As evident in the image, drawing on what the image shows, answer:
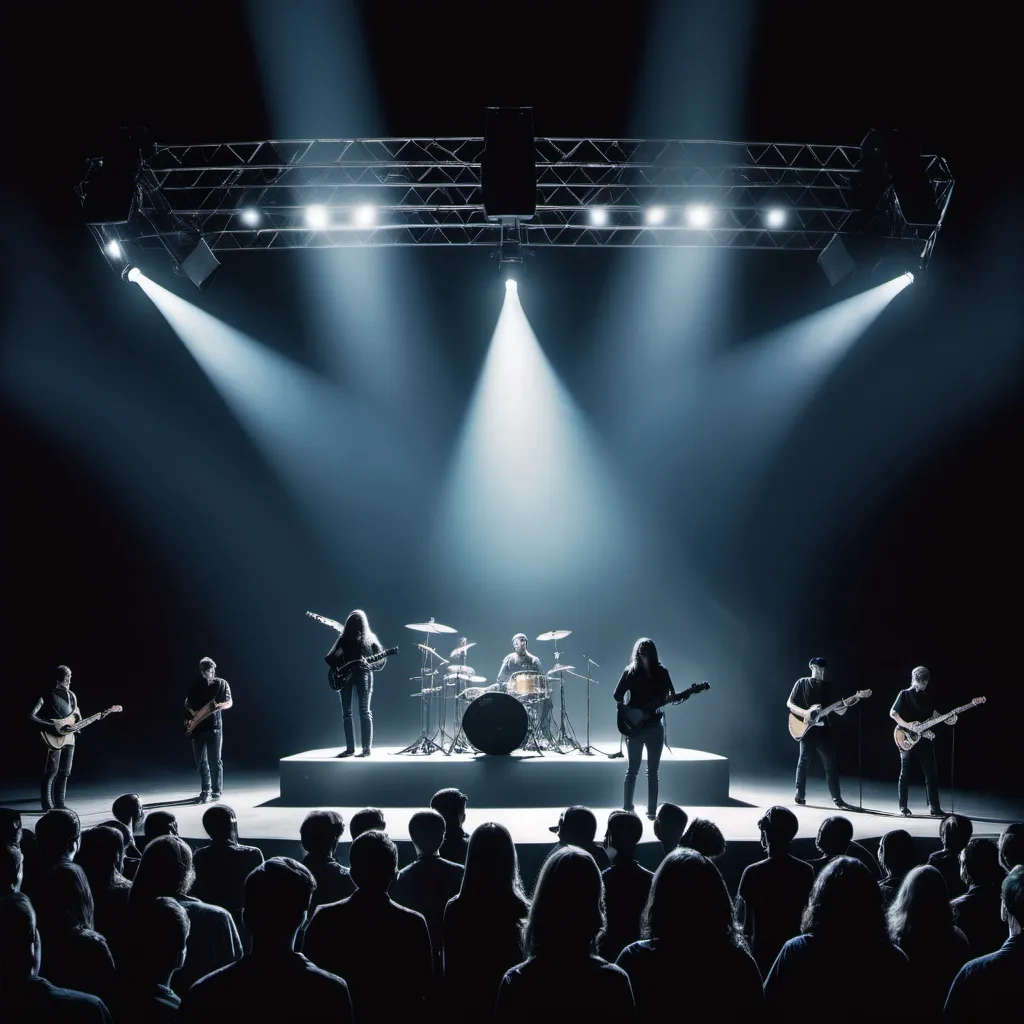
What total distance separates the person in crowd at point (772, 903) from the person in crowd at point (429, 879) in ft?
3.95

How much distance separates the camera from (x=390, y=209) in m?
9.41

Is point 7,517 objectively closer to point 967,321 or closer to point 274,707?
point 274,707

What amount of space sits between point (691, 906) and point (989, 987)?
3.29 feet

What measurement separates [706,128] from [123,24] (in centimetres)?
Result: 626

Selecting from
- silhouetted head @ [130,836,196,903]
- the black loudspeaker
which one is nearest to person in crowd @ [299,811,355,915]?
silhouetted head @ [130,836,196,903]

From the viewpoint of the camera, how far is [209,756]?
912 centimetres

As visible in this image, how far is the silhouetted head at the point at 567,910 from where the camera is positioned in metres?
2.01

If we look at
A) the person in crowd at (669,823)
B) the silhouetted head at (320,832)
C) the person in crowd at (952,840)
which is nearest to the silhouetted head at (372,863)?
the silhouetted head at (320,832)

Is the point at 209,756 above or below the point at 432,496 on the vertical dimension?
below

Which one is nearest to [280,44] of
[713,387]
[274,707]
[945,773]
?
[713,387]

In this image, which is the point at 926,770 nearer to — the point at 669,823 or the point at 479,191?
the point at 669,823

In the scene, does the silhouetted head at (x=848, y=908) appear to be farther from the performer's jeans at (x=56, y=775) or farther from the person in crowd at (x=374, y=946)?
the performer's jeans at (x=56, y=775)

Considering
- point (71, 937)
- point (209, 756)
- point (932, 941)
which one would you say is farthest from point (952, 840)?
point (209, 756)

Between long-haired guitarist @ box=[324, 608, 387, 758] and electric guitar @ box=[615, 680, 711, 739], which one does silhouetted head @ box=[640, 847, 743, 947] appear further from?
long-haired guitarist @ box=[324, 608, 387, 758]
